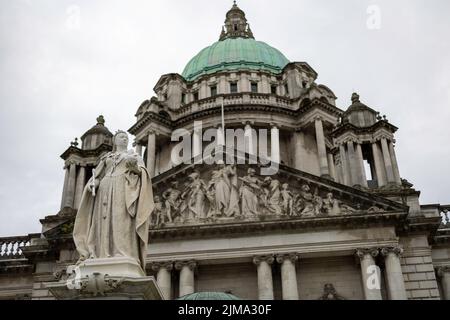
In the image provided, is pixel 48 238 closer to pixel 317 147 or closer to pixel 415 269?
pixel 415 269

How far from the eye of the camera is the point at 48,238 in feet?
98.4

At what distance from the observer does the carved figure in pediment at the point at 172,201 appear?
95.9 ft

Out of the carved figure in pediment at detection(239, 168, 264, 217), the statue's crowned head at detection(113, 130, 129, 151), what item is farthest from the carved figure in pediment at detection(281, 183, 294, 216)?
the statue's crowned head at detection(113, 130, 129, 151)

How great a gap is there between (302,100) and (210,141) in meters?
9.20

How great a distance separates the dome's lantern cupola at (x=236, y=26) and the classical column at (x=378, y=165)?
29816 mm

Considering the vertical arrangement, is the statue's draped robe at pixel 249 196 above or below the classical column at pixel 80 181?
below

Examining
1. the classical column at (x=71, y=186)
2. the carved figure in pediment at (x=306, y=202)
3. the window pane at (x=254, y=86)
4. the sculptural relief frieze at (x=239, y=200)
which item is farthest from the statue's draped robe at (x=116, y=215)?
the window pane at (x=254, y=86)

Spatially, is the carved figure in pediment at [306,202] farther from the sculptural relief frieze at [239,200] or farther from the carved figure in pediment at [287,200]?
the carved figure in pediment at [287,200]

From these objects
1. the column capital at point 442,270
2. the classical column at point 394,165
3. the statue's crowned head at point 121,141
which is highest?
the classical column at point 394,165

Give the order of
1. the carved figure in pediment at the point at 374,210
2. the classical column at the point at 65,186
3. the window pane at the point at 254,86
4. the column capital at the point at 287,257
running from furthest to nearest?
the window pane at the point at 254,86
the classical column at the point at 65,186
the carved figure in pediment at the point at 374,210
the column capital at the point at 287,257

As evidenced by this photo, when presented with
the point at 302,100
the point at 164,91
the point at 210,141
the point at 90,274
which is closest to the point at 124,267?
the point at 90,274

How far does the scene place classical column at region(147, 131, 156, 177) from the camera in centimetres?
4519

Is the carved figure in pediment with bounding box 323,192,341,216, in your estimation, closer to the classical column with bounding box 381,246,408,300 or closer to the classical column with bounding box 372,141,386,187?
the classical column with bounding box 381,246,408,300

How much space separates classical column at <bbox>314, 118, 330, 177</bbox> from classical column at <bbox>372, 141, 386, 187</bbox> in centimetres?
561
